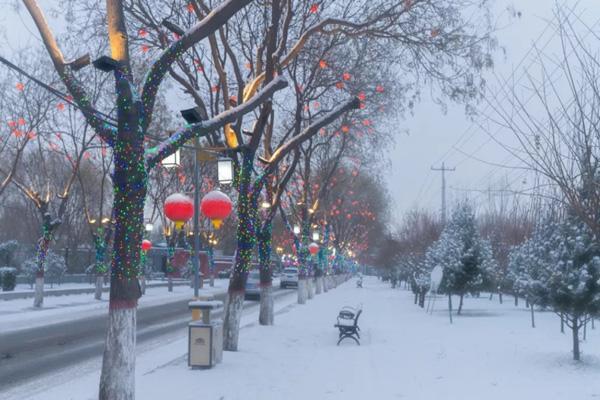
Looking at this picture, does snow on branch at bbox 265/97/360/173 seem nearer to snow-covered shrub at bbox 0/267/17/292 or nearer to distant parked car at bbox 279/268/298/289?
snow-covered shrub at bbox 0/267/17/292

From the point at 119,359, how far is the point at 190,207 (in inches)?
140

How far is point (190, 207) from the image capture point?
1104cm

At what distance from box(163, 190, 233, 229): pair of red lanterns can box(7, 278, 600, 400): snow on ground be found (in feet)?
8.86

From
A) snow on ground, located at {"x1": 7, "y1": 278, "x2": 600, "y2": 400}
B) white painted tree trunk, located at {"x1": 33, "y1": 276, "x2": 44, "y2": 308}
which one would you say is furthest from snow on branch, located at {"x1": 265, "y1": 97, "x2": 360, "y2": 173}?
white painted tree trunk, located at {"x1": 33, "y1": 276, "x2": 44, "y2": 308}

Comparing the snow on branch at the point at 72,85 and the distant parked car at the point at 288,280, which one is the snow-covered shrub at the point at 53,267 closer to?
the distant parked car at the point at 288,280

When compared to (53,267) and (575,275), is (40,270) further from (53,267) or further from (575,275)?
(575,275)

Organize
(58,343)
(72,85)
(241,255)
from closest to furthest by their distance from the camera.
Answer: (72,85) → (241,255) → (58,343)

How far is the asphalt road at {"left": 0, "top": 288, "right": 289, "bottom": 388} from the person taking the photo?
44.9 feet

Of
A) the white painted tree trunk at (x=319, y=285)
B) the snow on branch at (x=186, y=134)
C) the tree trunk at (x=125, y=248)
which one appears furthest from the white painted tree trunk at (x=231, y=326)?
the white painted tree trunk at (x=319, y=285)

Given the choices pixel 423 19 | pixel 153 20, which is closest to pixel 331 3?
pixel 423 19

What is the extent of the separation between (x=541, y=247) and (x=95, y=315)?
1869 centimetres

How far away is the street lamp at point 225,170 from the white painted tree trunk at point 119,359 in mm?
7124

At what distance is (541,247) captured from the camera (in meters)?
15.6

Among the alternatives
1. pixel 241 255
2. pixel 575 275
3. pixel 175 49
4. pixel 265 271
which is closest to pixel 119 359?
pixel 175 49
